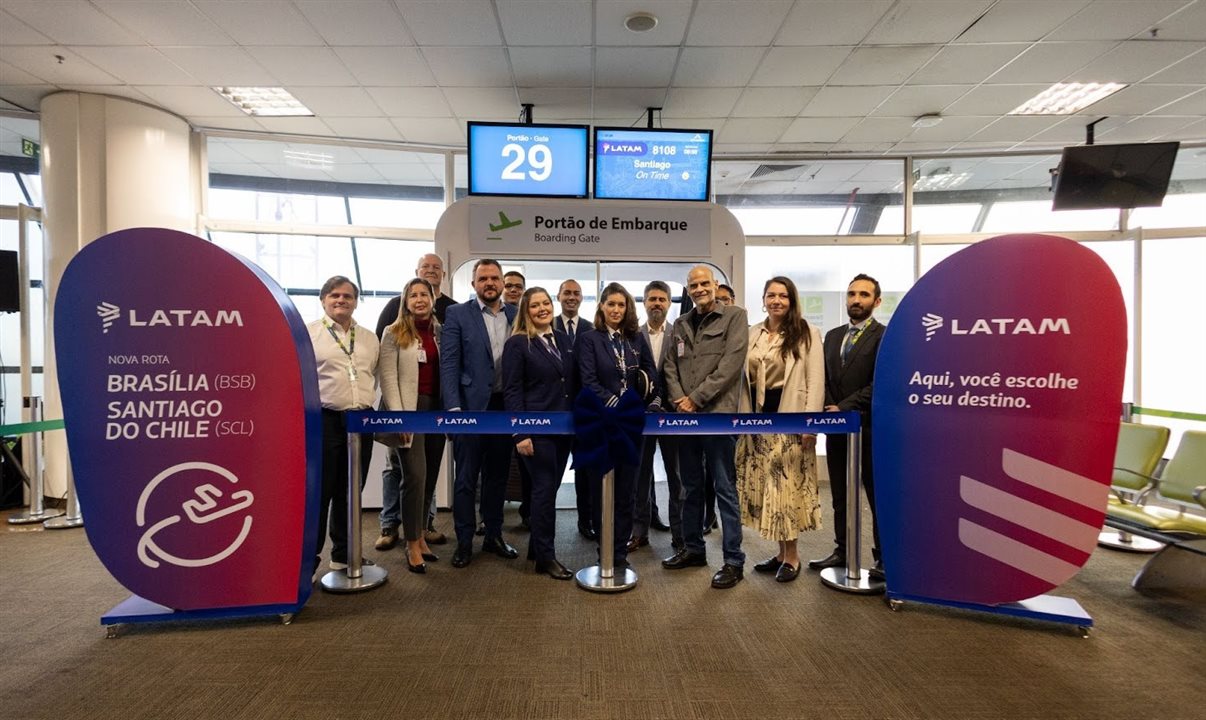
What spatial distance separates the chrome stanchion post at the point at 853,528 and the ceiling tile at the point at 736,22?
287cm

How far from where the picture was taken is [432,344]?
344 cm

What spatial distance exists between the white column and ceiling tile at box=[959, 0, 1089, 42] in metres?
6.98

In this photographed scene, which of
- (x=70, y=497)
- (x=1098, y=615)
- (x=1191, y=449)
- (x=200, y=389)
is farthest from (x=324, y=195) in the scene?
(x=1191, y=449)

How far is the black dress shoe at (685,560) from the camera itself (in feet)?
10.6

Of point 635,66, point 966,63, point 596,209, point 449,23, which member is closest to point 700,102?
point 635,66

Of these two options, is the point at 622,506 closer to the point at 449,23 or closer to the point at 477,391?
the point at 477,391

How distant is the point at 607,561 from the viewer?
293 centimetres

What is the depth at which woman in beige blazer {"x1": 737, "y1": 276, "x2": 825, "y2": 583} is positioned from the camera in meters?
2.99

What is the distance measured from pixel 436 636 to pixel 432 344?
1698 millimetres

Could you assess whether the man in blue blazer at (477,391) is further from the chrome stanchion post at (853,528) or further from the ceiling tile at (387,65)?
the ceiling tile at (387,65)

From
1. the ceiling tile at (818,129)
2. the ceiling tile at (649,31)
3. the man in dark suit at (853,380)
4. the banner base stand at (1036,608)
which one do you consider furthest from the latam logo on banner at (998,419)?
the ceiling tile at (818,129)

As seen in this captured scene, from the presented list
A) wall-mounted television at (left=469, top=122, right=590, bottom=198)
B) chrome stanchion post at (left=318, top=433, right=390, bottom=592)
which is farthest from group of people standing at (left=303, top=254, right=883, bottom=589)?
wall-mounted television at (left=469, top=122, right=590, bottom=198)

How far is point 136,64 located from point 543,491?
4.73m

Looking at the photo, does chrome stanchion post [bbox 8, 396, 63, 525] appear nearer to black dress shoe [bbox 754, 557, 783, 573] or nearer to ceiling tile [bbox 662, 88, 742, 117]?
black dress shoe [bbox 754, 557, 783, 573]
